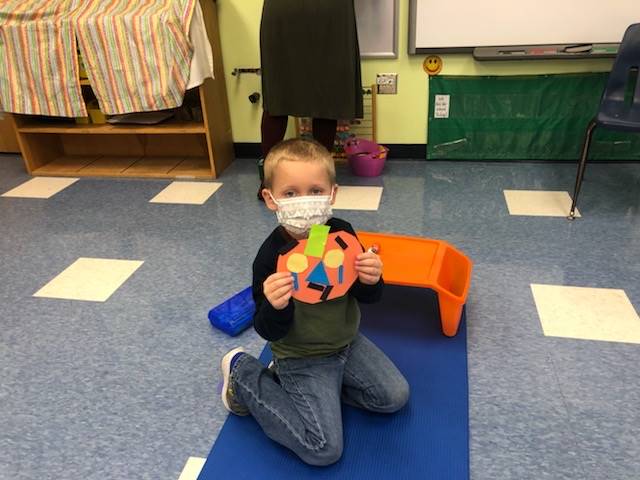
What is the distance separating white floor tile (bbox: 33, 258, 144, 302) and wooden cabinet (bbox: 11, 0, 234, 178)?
3.15ft

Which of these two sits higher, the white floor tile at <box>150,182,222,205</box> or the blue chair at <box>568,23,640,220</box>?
the blue chair at <box>568,23,640,220</box>

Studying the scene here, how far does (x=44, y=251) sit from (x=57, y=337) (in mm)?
639

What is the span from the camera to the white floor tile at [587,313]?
1.41 m

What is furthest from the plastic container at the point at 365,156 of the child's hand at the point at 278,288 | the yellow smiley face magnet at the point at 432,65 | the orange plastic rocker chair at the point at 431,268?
the child's hand at the point at 278,288

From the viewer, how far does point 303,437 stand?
1.04m

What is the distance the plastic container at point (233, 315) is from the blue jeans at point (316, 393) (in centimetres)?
30

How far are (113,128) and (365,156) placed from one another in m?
1.35

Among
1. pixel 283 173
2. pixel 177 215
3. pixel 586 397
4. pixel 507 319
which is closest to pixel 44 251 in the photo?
pixel 177 215

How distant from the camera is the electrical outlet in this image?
2.68 m

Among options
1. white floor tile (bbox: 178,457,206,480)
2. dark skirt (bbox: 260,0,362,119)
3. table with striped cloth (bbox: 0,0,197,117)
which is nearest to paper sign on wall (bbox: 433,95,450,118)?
dark skirt (bbox: 260,0,362,119)

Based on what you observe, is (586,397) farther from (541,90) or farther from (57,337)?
(541,90)

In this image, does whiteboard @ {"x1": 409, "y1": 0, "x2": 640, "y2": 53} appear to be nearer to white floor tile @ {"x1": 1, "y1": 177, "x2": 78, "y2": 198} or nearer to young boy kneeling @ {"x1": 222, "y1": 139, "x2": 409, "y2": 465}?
young boy kneeling @ {"x1": 222, "y1": 139, "x2": 409, "y2": 465}

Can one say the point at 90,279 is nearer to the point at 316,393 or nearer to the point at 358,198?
the point at 316,393

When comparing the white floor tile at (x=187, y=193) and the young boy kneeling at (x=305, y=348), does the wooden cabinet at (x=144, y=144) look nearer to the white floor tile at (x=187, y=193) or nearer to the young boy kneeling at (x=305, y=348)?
the white floor tile at (x=187, y=193)
